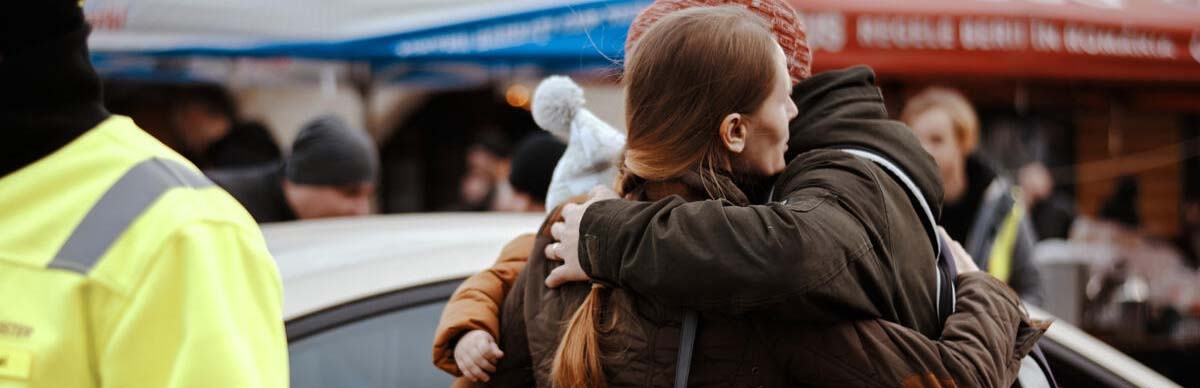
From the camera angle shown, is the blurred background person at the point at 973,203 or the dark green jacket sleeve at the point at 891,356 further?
the blurred background person at the point at 973,203

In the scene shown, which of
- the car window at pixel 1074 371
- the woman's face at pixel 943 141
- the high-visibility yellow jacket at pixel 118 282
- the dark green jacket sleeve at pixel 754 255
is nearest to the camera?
the high-visibility yellow jacket at pixel 118 282

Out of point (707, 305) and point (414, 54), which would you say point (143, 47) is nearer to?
point (414, 54)

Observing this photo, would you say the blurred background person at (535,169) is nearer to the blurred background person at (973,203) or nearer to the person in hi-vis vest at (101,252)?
the blurred background person at (973,203)

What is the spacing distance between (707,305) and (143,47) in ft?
14.7

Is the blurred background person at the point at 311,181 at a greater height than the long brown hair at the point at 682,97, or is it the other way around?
the long brown hair at the point at 682,97

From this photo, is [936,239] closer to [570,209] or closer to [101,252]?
[570,209]

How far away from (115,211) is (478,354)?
2.39ft

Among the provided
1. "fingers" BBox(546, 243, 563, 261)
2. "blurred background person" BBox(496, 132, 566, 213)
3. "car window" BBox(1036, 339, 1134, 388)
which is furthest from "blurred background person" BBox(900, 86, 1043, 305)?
"fingers" BBox(546, 243, 563, 261)

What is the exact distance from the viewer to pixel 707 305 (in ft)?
4.56

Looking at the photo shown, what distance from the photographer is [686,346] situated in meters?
1.43

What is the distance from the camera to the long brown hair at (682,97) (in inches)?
57.7

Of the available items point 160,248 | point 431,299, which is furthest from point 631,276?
point 431,299

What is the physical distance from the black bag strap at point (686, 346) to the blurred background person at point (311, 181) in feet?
10.4

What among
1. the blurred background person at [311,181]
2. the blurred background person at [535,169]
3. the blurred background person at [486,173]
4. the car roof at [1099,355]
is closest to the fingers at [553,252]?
the car roof at [1099,355]
